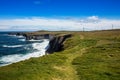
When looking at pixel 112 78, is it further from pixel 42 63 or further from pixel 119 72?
pixel 42 63

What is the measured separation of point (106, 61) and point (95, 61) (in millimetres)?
2222

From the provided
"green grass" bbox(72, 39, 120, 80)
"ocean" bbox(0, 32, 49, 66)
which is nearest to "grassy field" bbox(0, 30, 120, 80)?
"green grass" bbox(72, 39, 120, 80)

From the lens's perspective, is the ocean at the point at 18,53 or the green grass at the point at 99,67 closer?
the green grass at the point at 99,67

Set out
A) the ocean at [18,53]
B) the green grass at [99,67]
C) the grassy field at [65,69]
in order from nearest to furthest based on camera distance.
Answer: the grassy field at [65,69] < the green grass at [99,67] < the ocean at [18,53]

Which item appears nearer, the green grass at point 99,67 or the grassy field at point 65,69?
the grassy field at point 65,69

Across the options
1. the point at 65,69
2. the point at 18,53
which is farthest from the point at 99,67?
the point at 18,53

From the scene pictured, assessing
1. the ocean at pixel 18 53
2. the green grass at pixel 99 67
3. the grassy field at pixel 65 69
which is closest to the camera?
the grassy field at pixel 65 69

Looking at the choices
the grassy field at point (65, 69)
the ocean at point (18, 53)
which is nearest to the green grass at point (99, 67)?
the grassy field at point (65, 69)

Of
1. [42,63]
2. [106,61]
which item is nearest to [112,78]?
[106,61]

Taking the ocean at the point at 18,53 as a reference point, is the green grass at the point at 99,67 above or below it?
above

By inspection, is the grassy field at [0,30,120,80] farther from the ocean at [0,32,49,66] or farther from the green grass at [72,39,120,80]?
the ocean at [0,32,49,66]

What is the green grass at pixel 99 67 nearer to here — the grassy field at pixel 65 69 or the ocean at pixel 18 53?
the grassy field at pixel 65 69

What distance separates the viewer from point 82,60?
4275 centimetres

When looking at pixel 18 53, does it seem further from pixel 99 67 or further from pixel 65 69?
pixel 99 67
